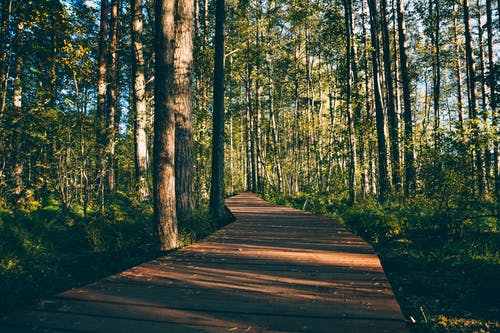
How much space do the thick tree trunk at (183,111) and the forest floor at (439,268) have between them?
442 cm

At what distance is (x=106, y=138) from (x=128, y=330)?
7.62m

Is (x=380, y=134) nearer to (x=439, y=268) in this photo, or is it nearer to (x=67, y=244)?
(x=439, y=268)

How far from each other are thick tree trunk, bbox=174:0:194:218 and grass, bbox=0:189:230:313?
0.56 metres

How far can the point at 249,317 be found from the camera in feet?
7.16

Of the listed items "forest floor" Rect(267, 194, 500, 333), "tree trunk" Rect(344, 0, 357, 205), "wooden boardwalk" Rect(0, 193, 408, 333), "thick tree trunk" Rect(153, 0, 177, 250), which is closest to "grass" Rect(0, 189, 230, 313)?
"thick tree trunk" Rect(153, 0, 177, 250)

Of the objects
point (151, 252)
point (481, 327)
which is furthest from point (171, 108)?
point (481, 327)

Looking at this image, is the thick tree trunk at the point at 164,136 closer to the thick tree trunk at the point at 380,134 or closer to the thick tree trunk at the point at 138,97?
the thick tree trunk at the point at 138,97

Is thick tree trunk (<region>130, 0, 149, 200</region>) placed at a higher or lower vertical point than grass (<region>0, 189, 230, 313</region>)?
higher

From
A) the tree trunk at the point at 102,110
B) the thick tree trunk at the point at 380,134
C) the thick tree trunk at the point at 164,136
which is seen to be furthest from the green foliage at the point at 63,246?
the thick tree trunk at the point at 380,134

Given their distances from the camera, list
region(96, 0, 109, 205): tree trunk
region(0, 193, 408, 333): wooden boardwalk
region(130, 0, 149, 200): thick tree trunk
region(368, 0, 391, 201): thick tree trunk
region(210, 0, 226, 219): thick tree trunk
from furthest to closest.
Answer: region(368, 0, 391, 201): thick tree trunk < region(130, 0, 149, 200): thick tree trunk < region(210, 0, 226, 219): thick tree trunk < region(96, 0, 109, 205): tree trunk < region(0, 193, 408, 333): wooden boardwalk

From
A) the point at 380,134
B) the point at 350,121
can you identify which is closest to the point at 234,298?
the point at 350,121

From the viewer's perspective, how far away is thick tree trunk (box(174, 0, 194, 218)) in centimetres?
719

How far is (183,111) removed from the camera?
7402mm

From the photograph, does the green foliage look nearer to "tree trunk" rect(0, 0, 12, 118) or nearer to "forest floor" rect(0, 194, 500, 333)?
"forest floor" rect(0, 194, 500, 333)
